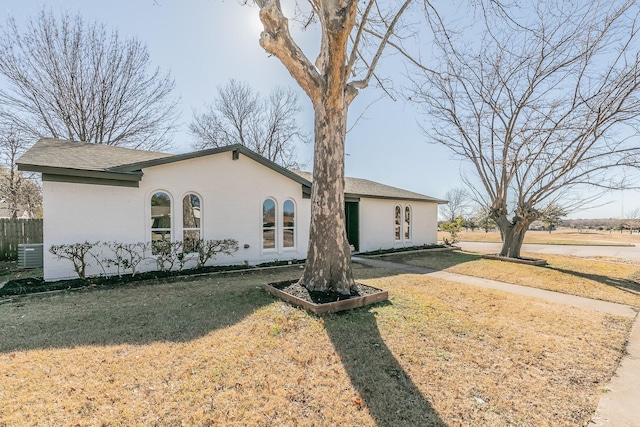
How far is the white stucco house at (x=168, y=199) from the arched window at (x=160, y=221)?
3cm

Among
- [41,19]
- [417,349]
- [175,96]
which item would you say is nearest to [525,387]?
[417,349]

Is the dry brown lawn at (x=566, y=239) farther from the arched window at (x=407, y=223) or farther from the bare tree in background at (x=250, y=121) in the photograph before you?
the bare tree in background at (x=250, y=121)

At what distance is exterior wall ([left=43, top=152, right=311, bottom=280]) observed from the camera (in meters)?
7.36

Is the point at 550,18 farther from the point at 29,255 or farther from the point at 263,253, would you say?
the point at 29,255

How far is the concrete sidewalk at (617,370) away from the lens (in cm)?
268

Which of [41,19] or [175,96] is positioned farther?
[175,96]

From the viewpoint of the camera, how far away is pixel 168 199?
8.84 metres

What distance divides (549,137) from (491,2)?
235 inches

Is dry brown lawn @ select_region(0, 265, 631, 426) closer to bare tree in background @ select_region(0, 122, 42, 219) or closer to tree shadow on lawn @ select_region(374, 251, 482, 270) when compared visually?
tree shadow on lawn @ select_region(374, 251, 482, 270)

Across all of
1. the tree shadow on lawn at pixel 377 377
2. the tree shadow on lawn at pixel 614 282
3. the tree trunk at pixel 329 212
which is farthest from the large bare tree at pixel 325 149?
the tree shadow on lawn at pixel 614 282

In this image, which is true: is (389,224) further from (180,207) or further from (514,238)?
(180,207)

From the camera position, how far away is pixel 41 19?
574 inches

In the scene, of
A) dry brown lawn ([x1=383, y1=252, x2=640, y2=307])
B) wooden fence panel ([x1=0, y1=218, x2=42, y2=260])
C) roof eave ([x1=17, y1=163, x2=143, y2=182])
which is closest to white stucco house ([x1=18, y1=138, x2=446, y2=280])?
roof eave ([x1=17, y1=163, x2=143, y2=182])

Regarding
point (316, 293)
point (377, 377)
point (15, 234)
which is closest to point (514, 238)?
Result: point (316, 293)
